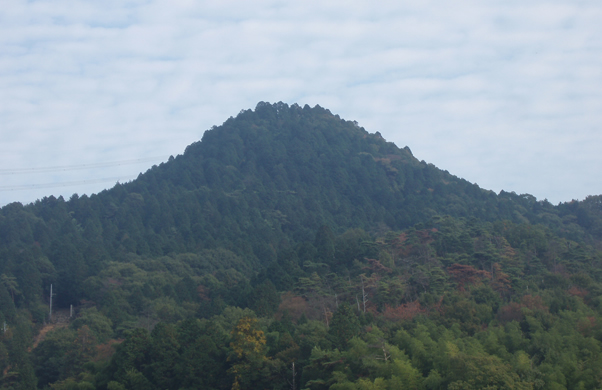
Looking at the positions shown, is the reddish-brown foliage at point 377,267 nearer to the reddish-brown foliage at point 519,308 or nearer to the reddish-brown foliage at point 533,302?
the reddish-brown foliage at point 533,302

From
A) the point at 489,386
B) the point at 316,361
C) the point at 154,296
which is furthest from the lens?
the point at 154,296

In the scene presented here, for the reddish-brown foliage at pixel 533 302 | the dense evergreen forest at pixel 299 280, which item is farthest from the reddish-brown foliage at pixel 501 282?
the reddish-brown foliage at pixel 533 302

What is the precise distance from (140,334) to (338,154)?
7260cm

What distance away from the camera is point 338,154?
103938 mm

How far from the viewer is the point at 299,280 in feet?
156

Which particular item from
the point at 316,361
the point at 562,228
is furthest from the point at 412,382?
the point at 562,228

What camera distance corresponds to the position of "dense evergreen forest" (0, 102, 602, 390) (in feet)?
94.8

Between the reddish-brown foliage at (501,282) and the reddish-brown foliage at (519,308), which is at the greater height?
the reddish-brown foliage at (501,282)

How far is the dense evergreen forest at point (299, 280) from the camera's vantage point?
94.8ft

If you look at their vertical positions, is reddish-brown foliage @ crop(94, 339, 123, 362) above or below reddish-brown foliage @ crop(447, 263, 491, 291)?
below

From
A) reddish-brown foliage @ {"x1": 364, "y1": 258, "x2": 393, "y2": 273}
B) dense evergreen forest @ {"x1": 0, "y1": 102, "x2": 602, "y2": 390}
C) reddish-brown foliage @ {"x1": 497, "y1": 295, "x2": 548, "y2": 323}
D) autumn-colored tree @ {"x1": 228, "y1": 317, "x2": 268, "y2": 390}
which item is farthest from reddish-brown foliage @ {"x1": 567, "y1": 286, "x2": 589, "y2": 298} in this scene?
autumn-colored tree @ {"x1": 228, "y1": 317, "x2": 268, "y2": 390}

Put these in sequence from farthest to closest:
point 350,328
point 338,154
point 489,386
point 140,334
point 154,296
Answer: point 338,154 → point 154,296 → point 140,334 → point 350,328 → point 489,386

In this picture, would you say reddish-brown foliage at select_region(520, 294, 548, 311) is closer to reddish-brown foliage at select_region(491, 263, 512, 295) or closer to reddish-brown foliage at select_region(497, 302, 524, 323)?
reddish-brown foliage at select_region(497, 302, 524, 323)

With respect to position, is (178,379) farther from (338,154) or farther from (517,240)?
(338,154)
